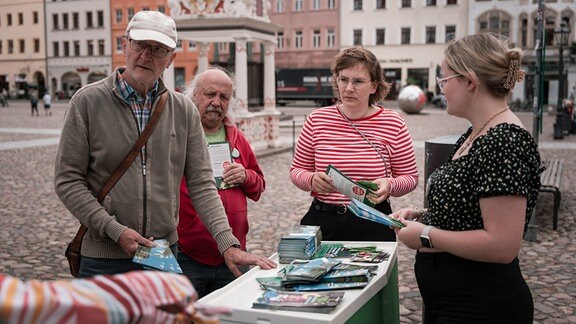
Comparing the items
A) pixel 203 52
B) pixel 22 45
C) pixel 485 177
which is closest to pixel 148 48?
pixel 485 177

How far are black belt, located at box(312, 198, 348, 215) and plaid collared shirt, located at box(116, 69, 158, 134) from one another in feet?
3.96

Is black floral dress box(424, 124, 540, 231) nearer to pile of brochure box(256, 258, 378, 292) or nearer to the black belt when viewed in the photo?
pile of brochure box(256, 258, 378, 292)

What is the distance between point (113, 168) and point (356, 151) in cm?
139

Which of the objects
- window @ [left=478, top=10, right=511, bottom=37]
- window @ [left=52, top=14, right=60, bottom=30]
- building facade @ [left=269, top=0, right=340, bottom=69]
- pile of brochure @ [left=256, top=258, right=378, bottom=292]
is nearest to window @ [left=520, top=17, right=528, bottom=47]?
window @ [left=478, top=10, right=511, bottom=37]

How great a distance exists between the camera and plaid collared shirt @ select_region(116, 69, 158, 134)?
271cm

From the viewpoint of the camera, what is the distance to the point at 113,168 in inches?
105

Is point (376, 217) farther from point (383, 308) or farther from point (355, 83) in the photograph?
point (355, 83)

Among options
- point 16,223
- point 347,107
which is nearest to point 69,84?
point 16,223

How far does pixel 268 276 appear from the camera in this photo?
2.66 m

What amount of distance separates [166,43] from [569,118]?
22.5 meters

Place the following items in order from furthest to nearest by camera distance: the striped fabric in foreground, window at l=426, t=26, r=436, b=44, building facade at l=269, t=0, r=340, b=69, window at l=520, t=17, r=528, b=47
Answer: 1. building facade at l=269, t=0, r=340, b=69
2. window at l=426, t=26, r=436, b=44
3. window at l=520, t=17, r=528, b=47
4. the striped fabric in foreground

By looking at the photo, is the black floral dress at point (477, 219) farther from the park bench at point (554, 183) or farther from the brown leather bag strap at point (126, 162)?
the park bench at point (554, 183)

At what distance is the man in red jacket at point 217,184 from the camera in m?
3.44

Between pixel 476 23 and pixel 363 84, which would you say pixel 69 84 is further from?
pixel 363 84
